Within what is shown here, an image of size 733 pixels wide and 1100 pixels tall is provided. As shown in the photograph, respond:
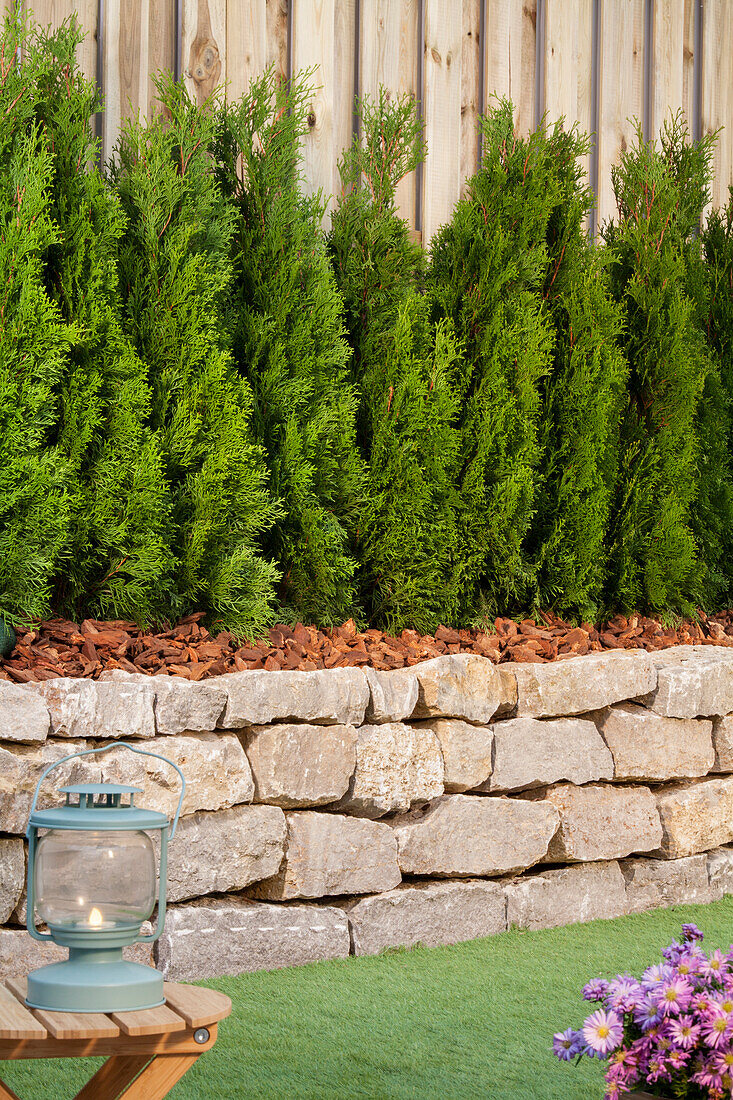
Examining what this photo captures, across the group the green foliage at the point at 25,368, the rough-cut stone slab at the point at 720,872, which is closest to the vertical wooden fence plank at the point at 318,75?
the green foliage at the point at 25,368

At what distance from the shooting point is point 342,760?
13.3 ft

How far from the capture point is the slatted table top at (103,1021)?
1.96m

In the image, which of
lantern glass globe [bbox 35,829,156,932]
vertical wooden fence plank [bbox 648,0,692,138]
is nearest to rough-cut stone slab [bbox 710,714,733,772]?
vertical wooden fence plank [bbox 648,0,692,138]

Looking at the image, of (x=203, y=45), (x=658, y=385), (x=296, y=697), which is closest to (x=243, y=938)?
(x=296, y=697)

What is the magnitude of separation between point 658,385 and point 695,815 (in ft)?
7.43

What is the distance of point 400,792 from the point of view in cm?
419

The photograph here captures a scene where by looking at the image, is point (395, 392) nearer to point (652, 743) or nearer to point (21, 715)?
point (652, 743)

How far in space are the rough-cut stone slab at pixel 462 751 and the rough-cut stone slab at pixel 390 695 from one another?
0.55ft

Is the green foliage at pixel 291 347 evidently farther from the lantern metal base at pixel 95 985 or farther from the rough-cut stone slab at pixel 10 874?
the lantern metal base at pixel 95 985

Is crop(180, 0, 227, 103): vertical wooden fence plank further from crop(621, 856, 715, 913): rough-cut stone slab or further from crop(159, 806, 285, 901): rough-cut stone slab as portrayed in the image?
crop(621, 856, 715, 913): rough-cut stone slab

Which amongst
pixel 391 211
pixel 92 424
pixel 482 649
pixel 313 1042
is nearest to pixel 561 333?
pixel 391 211

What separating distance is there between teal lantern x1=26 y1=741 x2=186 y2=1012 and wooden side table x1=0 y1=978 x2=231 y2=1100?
40 millimetres

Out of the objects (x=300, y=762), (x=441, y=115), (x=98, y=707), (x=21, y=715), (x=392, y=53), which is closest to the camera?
(x=21, y=715)

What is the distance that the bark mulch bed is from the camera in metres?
3.90
